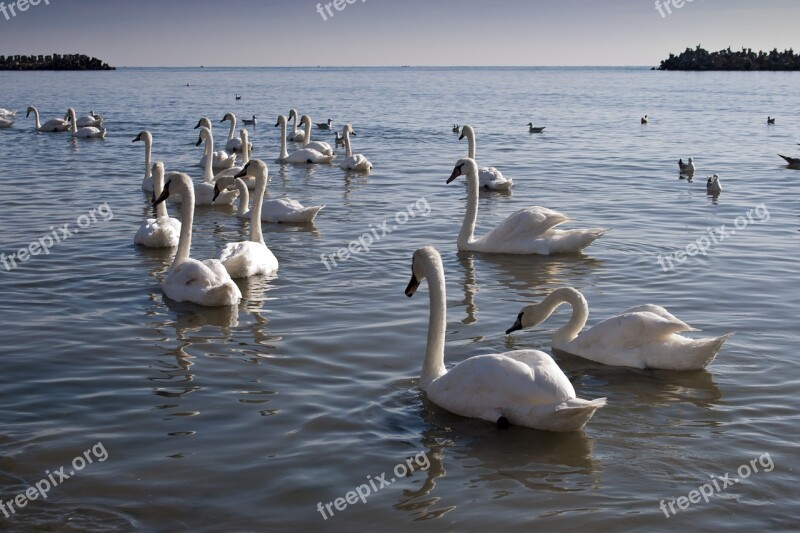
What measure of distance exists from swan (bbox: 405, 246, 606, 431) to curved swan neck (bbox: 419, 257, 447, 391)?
0.72 feet

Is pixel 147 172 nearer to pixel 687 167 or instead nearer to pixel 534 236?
pixel 534 236

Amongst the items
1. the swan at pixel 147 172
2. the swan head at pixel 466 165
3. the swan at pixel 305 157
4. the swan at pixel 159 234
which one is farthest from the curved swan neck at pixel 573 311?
the swan at pixel 305 157

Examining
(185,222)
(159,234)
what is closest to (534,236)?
(185,222)

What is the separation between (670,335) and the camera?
8.20 metres

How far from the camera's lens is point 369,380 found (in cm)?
802

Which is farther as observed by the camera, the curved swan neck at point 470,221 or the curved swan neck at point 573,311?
the curved swan neck at point 470,221

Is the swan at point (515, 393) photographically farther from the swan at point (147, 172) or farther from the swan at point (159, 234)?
the swan at point (147, 172)

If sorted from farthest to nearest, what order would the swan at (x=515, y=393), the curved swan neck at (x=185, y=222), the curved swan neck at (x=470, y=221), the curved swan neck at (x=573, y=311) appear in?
the curved swan neck at (x=470, y=221)
the curved swan neck at (x=185, y=222)
the curved swan neck at (x=573, y=311)
the swan at (x=515, y=393)

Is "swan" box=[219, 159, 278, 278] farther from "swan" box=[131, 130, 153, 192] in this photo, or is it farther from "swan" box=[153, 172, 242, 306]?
"swan" box=[131, 130, 153, 192]

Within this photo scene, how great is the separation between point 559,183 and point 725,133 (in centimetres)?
1524

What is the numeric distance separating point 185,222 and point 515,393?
5939 millimetres

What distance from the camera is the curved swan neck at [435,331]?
759 centimetres

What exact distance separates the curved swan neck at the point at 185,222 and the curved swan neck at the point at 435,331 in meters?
4.00

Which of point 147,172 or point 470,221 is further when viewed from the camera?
point 147,172
